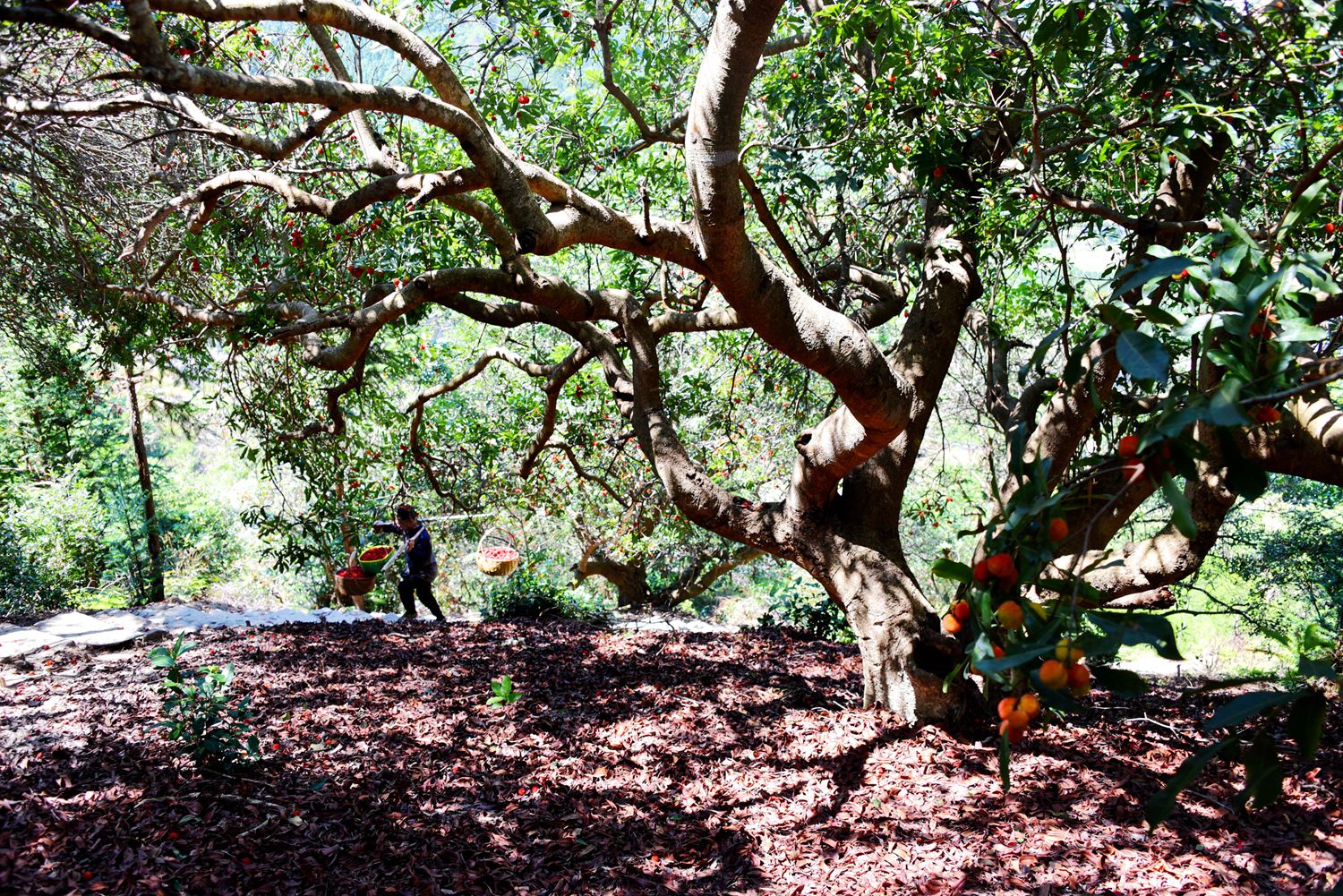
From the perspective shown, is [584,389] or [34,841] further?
[584,389]

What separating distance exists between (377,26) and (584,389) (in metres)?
4.51

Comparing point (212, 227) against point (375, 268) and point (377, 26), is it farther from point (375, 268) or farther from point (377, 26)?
point (377, 26)

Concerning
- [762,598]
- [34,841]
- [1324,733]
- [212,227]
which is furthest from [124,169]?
[762,598]

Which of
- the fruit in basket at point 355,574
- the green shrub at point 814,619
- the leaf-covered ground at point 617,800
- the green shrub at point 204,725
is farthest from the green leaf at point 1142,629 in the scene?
the fruit in basket at point 355,574

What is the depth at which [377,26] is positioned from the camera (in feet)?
10.6

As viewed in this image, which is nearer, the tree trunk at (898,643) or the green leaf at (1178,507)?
the green leaf at (1178,507)

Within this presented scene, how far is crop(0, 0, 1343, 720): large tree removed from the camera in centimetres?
295

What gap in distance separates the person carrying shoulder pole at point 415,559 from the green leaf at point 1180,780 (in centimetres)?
669

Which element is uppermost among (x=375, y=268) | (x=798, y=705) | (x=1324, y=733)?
(x=375, y=268)

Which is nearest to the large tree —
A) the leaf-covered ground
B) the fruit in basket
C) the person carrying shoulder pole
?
the leaf-covered ground

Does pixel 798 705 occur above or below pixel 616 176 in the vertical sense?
below

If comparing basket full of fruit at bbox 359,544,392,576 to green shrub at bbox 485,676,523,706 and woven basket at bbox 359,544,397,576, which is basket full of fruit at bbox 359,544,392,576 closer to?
woven basket at bbox 359,544,397,576

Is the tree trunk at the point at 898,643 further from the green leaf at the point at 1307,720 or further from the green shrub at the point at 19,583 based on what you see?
the green shrub at the point at 19,583

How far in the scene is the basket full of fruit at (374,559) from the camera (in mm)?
7387
